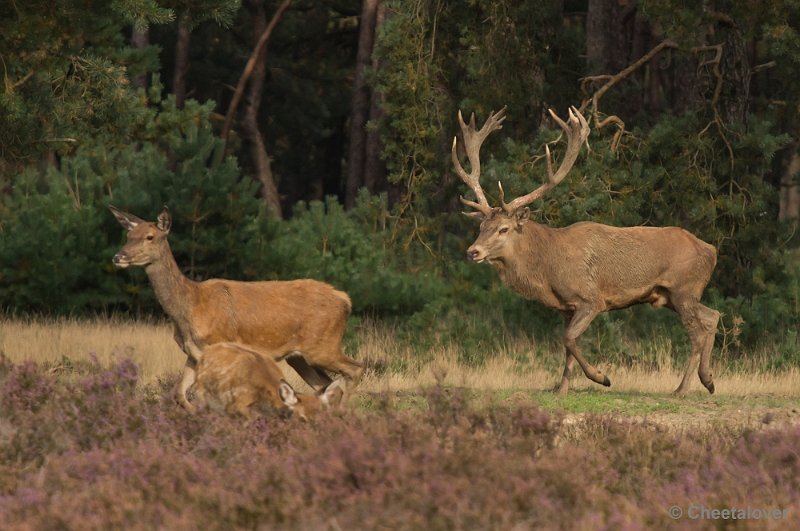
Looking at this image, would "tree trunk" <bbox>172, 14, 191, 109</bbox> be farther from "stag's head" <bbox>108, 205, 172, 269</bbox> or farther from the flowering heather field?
the flowering heather field

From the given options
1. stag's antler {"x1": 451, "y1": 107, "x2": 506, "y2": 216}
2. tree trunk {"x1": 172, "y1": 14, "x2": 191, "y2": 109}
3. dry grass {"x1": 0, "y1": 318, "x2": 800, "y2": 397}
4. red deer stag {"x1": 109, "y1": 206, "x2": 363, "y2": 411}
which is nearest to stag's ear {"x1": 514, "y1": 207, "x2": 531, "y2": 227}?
stag's antler {"x1": 451, "y1": 107, "x2": 506, "y2": 216}

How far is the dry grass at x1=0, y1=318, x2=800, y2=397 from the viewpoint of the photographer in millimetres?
15008

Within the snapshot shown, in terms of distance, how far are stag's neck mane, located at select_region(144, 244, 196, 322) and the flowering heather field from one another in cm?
190

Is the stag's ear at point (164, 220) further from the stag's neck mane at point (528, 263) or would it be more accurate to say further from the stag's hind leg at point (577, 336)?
the stag's hind leg at point (577, 336)

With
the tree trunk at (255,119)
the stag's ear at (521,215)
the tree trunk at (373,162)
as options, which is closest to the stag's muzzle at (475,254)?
the stag's ear at (521,215)

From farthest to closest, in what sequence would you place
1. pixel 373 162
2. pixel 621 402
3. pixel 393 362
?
pixel 373 162
pixel 393 362
pixel 621 402

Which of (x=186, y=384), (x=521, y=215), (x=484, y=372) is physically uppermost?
(x=521, y=215)

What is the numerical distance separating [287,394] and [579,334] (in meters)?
5.32

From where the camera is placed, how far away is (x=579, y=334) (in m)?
14.5

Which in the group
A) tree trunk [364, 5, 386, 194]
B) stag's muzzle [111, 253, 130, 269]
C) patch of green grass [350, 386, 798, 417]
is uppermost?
stag's muzzle [111, 253, 130, 269]

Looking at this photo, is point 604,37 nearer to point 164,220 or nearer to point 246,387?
point 164,220

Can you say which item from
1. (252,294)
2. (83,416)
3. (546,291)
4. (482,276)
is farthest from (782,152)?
(83,416)

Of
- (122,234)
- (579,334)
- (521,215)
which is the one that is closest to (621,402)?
(579,334)

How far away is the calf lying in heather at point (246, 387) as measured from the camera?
9953 mm
